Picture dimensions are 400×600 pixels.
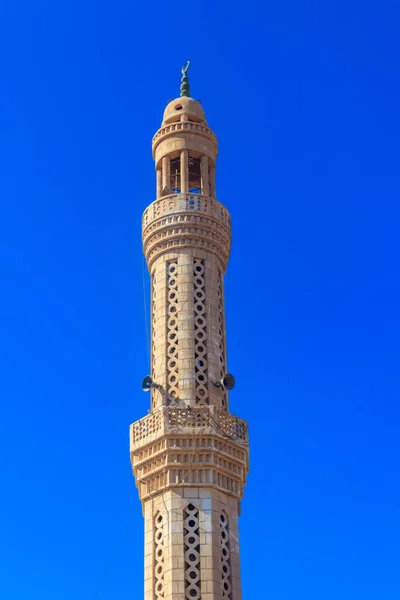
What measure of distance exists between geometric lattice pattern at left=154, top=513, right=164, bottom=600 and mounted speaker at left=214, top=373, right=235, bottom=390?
12.1 feet

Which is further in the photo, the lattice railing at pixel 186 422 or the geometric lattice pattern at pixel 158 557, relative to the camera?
the lattice railing at pixel 186 422

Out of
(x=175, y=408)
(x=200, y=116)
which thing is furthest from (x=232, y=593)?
(x=200, y=116)

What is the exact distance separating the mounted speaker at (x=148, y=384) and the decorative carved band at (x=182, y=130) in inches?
302

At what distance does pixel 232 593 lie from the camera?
81.1 feet

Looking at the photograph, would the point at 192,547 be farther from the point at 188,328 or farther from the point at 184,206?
the point at 184,206

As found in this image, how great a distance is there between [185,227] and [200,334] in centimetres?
314

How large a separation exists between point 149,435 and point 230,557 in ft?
11.5

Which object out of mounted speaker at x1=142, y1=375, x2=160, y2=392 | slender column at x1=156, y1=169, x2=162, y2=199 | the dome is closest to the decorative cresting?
slender column at x1=156, y1=169, x2=162, y2=199

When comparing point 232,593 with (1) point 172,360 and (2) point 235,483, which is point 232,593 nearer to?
(2) point 235,483

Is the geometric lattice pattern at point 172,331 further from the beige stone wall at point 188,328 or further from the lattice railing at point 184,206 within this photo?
the lattice railing at point 184,206

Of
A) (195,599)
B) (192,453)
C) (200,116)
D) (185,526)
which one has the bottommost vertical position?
(195,599)

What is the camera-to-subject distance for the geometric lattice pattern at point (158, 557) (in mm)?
24641

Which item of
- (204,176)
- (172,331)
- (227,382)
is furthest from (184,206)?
(227,382)

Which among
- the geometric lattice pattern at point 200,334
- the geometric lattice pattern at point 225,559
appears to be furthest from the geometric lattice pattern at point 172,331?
the geometric lattice pattern at point 225,559
